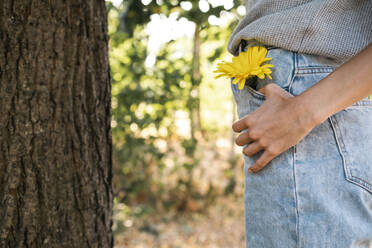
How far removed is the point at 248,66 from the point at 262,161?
250mm

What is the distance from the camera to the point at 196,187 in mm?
4508

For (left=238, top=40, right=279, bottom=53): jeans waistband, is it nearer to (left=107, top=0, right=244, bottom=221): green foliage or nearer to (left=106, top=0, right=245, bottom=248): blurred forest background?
(left=106, top=0, right=245, bottom=248): blurred forest background

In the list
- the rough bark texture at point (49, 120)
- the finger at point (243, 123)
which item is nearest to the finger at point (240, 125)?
the finger at point (243, 123)

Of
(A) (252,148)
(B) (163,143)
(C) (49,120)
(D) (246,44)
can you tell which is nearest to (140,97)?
(B) (163,143)

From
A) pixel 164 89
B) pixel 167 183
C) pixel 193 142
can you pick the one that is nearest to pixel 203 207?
pixel 167 183

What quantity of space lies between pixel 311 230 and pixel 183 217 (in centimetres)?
→ 366

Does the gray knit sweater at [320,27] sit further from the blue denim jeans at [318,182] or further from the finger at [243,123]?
the finger at [243,123]

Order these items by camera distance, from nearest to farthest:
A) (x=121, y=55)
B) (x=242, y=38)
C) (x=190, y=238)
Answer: (x=242, y=38)
(x=121, y=55)
(x=190, y=238)

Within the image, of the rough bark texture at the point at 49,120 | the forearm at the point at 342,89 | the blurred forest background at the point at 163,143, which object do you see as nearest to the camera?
the forearm at the point at 342,89

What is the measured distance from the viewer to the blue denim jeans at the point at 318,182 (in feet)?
2.89

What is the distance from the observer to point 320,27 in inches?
36.5

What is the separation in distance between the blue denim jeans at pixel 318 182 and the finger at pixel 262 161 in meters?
0.02

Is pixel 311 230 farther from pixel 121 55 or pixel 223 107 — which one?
pixel 223 107

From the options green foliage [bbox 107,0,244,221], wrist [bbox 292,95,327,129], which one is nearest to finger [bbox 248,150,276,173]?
wrist [bbox 292,95,327,129]
